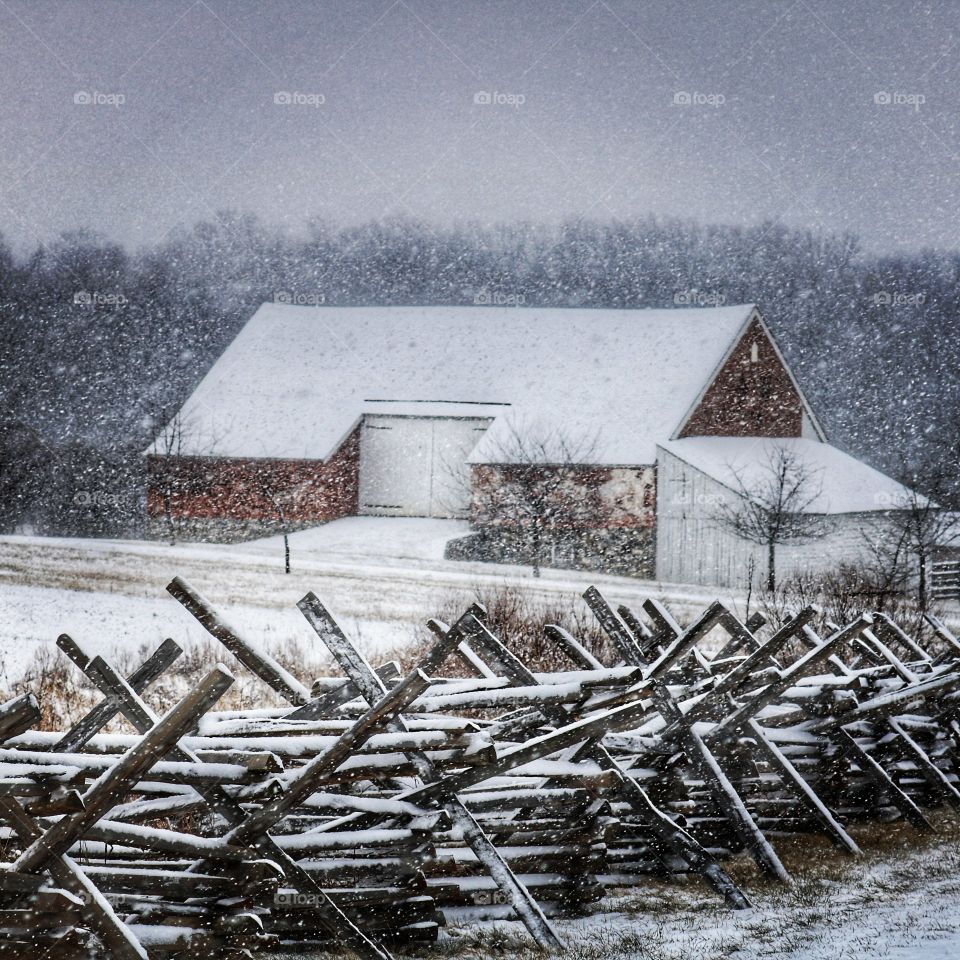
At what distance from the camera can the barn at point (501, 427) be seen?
85.1 ft

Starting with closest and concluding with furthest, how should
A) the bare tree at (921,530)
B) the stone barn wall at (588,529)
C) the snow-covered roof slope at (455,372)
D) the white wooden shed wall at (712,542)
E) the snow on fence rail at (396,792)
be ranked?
the snow on fence rail at (396,792)
the bare tree at (921,530)
the white wooden shed wall at (712,542)
the stone barn wall at (588,529)
the snow-covered roof slope at (455,372)

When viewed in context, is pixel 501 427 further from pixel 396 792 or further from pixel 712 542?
pixel 396 792

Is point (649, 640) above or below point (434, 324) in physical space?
below

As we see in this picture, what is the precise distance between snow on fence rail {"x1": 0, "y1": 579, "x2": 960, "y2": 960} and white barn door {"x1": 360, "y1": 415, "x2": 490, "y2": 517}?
22.0 metres

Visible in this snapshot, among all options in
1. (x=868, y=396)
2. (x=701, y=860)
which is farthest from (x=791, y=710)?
(x=868, y=396)

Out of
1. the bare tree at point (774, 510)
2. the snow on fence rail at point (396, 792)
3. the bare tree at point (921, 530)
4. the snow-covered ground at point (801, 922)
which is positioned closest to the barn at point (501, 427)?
the bare tree at point (774, 510)

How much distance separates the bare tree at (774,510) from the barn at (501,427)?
389mm

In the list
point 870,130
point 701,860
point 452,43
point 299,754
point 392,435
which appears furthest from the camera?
point 870,130

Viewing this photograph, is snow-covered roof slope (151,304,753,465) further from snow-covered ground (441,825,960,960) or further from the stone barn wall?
snow-covered ground (441,825,960,960)

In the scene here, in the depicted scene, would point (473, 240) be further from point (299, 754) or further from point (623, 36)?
point (299, 754)

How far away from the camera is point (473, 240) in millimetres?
39594

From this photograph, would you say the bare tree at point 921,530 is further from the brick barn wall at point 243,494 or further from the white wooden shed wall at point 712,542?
the brick barn wall at point 243,494

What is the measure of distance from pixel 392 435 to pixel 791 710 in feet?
79.8

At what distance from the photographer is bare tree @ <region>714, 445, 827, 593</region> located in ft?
77.2
